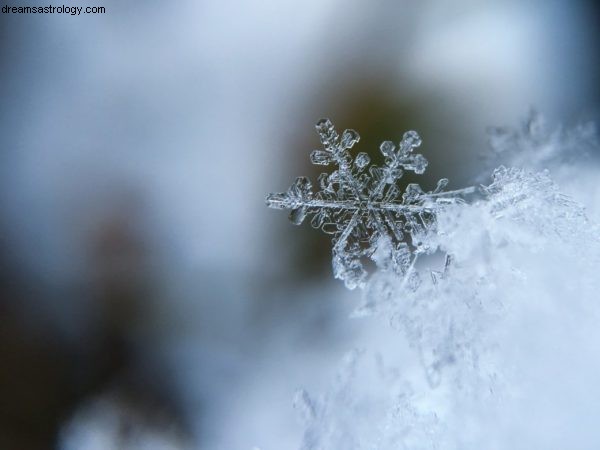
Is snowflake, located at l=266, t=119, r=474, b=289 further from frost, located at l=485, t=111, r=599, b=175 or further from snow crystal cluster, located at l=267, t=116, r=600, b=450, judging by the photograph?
frost, located at l=485, t=111, r=599, b=175

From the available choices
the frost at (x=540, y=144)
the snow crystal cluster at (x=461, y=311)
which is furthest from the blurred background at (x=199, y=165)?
the snow crystal cluster at (x=461, y=311)

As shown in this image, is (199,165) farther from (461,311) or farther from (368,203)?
(461,311)

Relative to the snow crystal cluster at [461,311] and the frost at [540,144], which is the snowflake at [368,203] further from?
the frost at [540,144]

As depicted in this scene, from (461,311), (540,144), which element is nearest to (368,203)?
(461,311)

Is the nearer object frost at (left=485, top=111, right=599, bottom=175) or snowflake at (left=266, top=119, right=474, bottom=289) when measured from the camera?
→ snowflake at (left=266, top=119, right=474, bottom=289)

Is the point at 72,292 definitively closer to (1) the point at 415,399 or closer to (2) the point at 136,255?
(2) the point at 136,255

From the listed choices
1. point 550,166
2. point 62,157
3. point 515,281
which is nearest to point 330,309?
point 515,281

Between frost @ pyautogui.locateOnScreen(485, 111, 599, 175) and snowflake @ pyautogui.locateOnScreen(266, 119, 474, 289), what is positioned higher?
frost @ pyautogui.locateOnScreen(485, 111, 599, 175)

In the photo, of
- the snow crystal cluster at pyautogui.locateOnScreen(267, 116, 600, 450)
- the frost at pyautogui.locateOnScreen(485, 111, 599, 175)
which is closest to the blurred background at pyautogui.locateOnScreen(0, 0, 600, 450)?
the frost at pyautogui.locateOnScreen(485, 111, 599, 175)
